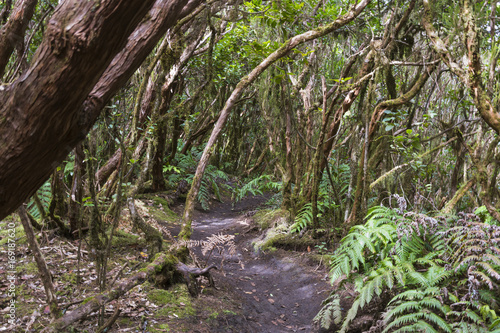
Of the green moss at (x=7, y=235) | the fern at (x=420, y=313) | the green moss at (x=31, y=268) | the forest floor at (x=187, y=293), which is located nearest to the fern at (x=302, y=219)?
the forest floor at (x=187, y=293)

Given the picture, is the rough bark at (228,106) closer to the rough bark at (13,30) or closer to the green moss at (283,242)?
the green moss at (283,242)

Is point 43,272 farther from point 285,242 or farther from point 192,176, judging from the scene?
point 192,176

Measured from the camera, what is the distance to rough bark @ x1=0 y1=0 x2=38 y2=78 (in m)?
2.14

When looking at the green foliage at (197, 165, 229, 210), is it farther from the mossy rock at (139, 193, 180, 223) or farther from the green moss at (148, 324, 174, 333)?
the green moss at (148, 324, 174, 333)

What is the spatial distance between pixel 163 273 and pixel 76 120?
9.02ft

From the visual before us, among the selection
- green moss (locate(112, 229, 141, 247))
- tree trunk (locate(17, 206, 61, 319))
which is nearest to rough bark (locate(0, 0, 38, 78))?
tree trunk (locate(17, 206, 61, 319))

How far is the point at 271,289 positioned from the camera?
Answer: 508 centimetres

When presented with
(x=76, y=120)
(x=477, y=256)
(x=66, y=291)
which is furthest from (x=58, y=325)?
(x=477, y=256)

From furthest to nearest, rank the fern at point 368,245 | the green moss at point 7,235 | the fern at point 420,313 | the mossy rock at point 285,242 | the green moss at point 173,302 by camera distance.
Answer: the mossy rock at point 285,242, the green moss at point 7,235, the fern at point 368,245, the green moss at point 173,302, the fern at point 420,313

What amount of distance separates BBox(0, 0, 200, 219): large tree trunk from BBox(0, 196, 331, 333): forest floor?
1.44 meters

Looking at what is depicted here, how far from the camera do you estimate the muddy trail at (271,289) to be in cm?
397

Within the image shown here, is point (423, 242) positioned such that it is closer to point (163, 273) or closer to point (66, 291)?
point (163, 273)

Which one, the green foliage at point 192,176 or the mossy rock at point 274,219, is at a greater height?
the green foliage at point 192,176

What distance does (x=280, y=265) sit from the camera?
227 inches
